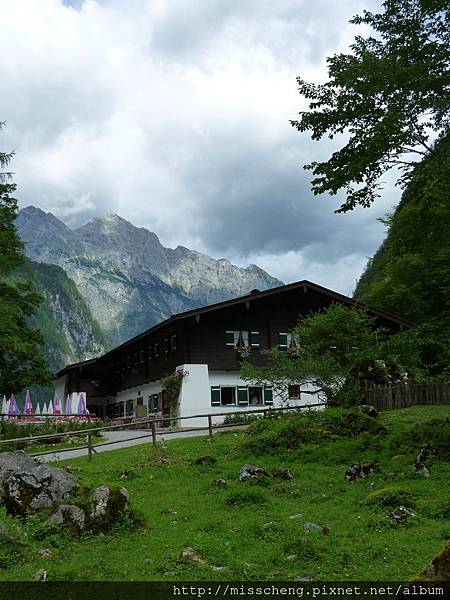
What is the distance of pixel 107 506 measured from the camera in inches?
418

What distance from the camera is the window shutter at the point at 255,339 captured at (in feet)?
133

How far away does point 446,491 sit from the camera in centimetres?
1205

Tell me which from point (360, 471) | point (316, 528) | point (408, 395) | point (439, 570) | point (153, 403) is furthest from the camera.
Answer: point (153, 403)

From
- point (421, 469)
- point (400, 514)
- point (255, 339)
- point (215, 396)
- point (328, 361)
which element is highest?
point (255, 339)

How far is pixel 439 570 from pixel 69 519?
740cm

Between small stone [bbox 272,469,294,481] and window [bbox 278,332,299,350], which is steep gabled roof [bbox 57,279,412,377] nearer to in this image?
window [bbox 278,332,299,350]

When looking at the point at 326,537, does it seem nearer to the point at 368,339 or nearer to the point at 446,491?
the point at 446,491

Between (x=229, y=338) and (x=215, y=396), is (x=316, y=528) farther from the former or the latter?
(x=229, y=338)

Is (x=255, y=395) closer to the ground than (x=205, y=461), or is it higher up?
higher up

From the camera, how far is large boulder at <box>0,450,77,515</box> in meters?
11.6

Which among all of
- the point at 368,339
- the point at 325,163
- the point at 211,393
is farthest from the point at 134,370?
the point at 325,163

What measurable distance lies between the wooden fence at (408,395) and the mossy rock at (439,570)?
86.8ft

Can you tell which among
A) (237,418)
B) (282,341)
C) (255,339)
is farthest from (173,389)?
(282,341)

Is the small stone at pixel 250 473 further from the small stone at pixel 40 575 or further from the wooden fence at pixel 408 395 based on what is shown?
the wooden fence at pixel 408 395
